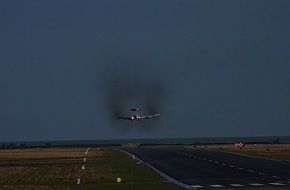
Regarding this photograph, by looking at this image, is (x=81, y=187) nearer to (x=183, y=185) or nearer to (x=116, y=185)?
(x=116, y=185)

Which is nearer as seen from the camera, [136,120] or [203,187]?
[203,187]

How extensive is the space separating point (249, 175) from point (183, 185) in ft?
38.3

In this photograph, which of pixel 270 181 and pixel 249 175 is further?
pixel 249 175

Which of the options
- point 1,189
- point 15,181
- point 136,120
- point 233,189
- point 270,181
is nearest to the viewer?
point 233,189

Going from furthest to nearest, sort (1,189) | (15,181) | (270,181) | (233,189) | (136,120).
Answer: (136,120)
(15,181)
(270,181)
(1,189)
(233,189)

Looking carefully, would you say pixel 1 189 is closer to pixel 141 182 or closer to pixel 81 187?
pixel 81 187

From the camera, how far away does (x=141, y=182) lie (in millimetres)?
52281

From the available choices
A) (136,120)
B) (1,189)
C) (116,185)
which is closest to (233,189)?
(116,185)

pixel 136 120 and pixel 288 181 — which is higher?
pixel 136 120

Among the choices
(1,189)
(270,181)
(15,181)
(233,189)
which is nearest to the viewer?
(233,189)

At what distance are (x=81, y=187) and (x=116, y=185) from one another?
2.76 m

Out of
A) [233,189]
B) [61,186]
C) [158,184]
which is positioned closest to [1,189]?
[61,186]

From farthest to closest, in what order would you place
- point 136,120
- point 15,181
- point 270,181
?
point 136,120
point 15,181
point 270,181

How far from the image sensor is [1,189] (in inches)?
1839
